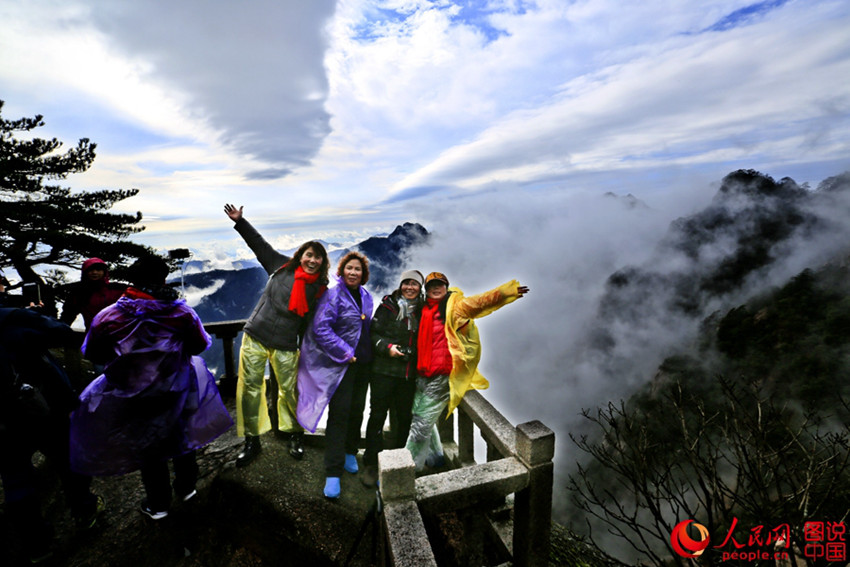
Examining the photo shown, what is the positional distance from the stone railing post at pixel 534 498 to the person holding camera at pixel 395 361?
1.46 meters

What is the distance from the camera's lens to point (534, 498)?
3338mm

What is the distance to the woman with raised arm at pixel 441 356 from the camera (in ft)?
13.9

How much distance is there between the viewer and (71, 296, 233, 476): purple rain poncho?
10.1 feet

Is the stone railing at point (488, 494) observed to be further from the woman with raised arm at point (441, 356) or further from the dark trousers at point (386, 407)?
the dark trousers at point (386, 407)

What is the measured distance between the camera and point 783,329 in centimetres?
4569

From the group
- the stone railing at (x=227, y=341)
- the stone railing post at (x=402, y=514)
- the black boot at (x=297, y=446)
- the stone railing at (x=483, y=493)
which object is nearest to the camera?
the stone railing post at (x=402, y=514)

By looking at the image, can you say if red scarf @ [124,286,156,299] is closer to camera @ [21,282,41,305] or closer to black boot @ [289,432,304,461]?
camera @ [21,282,41,305]

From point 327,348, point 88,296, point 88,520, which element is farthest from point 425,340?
point 88,296

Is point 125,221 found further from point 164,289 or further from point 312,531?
point 312,531

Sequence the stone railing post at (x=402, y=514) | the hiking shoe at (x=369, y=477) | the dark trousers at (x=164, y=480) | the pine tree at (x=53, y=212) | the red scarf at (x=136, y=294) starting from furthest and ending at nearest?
1. the pine tree at (x=53, y=212)
2. the hiking shoe at (x=369, y=477)
3. the dark trousers at (x=164, y=480)
4. the red scarf at (x=136, y=294)
5. the stone railing post at (x=402, y=514)

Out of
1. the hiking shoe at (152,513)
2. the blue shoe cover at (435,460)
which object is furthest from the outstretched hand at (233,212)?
the blue shoe cover at (435,460)

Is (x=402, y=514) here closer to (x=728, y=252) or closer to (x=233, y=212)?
(x=233, y=212)

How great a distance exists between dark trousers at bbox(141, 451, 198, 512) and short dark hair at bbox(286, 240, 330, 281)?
2125mm

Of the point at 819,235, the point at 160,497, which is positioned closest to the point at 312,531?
the point at 160,497
